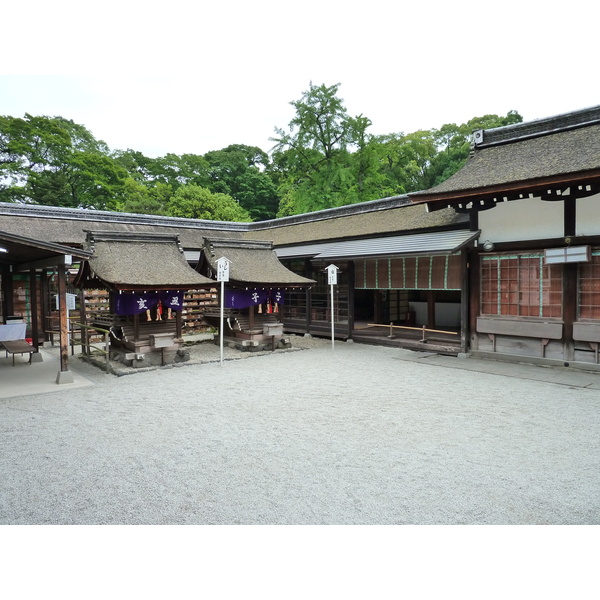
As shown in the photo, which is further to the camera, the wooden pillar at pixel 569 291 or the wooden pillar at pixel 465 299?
the wooden pillar at pixel 465 299

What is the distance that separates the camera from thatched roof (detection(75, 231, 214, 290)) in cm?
947

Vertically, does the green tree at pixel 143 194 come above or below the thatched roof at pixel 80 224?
above

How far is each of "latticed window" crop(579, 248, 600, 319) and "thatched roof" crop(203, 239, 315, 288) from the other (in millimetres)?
6811

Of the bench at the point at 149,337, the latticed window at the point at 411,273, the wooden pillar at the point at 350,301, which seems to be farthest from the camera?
the wooden pillar at the point at 350,301

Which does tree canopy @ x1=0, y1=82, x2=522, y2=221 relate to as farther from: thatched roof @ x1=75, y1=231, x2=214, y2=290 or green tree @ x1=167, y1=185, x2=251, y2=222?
thatched roof @ x1=75, y1=231, x2=214, y2=290

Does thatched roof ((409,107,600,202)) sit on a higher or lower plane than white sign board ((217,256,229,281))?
higher

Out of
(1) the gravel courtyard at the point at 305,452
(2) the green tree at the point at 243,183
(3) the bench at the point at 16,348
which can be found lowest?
(1) the gravel courtyard at the point at 305,452

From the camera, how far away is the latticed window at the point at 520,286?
9.23m

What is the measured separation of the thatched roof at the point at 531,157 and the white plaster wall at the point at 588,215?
0.83 m

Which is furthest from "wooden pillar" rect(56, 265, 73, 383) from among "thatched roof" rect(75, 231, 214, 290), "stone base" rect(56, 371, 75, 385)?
"thatched roof" rect(75, 231, 214, 290)

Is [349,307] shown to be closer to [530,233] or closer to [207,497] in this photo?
[530,233]

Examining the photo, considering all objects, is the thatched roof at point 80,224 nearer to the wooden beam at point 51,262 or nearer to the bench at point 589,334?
the wooden beam at point 51,262

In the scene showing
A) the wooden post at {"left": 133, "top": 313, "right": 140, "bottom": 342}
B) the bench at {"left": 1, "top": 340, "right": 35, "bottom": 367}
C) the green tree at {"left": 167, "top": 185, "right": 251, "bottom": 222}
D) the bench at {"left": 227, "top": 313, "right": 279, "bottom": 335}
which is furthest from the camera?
the green tree at {"left": 167, "top": 185, "right": 251, "bottom": 222}

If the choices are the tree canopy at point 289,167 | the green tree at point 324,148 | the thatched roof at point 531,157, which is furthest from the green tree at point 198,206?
the thatched roof at point 531,157
